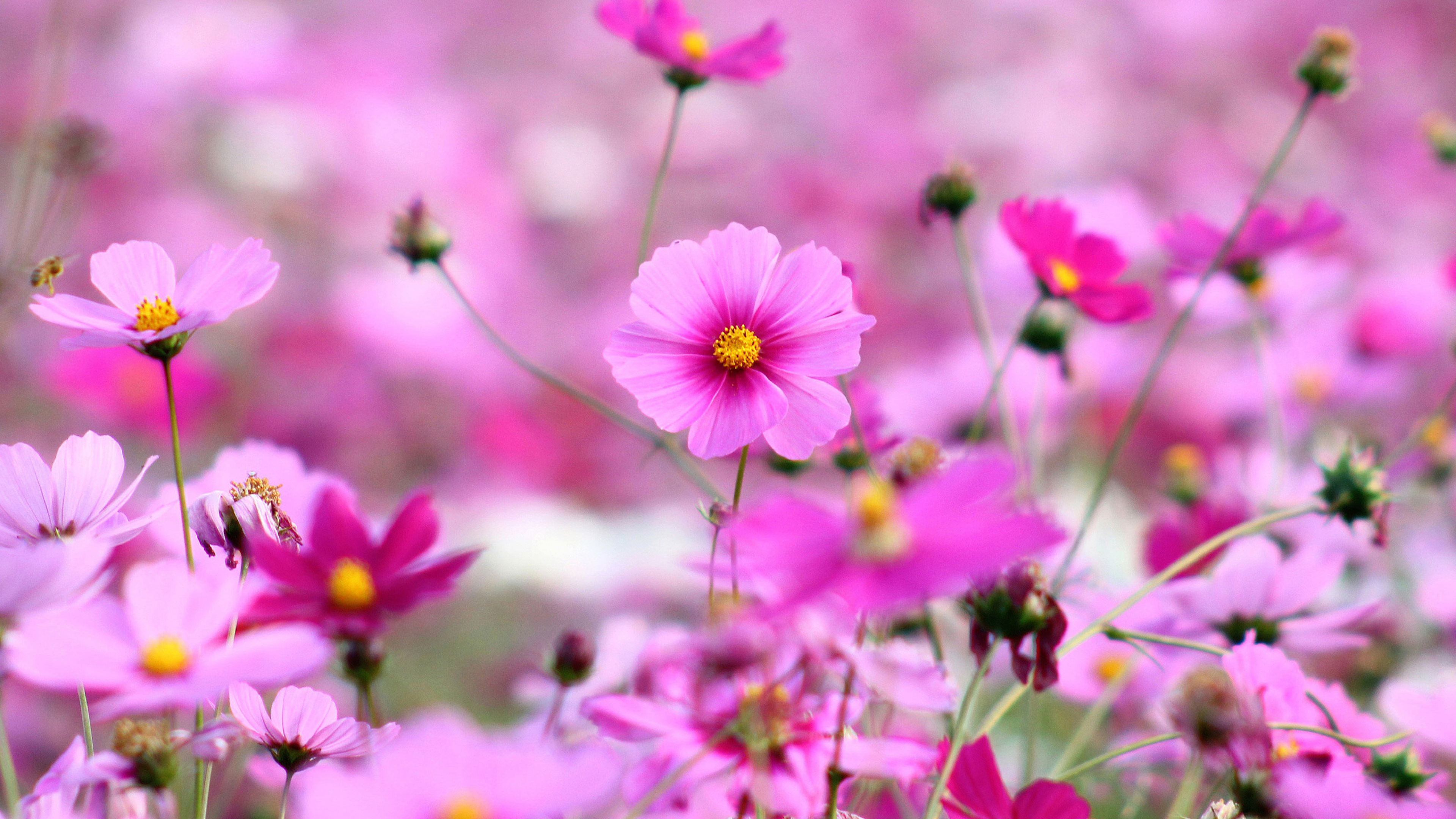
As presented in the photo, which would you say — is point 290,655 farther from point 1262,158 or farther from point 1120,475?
point 1262,158

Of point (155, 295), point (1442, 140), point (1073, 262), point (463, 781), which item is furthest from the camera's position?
point (1442, 140)

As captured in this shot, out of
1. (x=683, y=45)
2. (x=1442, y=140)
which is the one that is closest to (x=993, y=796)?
(x=683, y=45)

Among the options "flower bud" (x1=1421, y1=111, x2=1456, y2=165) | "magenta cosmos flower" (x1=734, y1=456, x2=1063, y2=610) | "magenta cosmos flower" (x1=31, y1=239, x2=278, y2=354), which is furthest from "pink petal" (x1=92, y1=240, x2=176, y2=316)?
"flower bud" (x1=1421, y1=111, x2=1456, y2=165)

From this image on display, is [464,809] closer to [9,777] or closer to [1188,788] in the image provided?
[9,777]

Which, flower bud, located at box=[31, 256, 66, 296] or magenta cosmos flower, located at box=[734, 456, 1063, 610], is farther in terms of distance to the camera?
flower bud, located at box=[31, 256, 66, 296]

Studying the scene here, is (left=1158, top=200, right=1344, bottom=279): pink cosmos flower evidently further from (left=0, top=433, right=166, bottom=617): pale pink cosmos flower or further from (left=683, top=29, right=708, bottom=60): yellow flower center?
(left=0, top=433, right=166, bottom=617): pale pink cosmos flower

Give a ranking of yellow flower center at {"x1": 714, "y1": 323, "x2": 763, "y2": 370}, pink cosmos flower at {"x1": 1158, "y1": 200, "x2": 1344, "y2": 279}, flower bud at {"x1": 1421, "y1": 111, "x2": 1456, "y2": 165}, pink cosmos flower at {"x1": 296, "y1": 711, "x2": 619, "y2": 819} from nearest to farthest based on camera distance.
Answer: pink cosmos flower at {"x1": 296, "y1": 711, "x2": 619, "y2": 819}
yellow flower center at {"x1": 714, "y1": 323, "x2": 763, "y2": 370}
pink cosmos flower at {"x1": 1158, "y1": 200, "x2": 1344, "y2": 279}
flower bud at {"x1": 1421, "y1": 111, "x2": 1456, "y2": 165}
